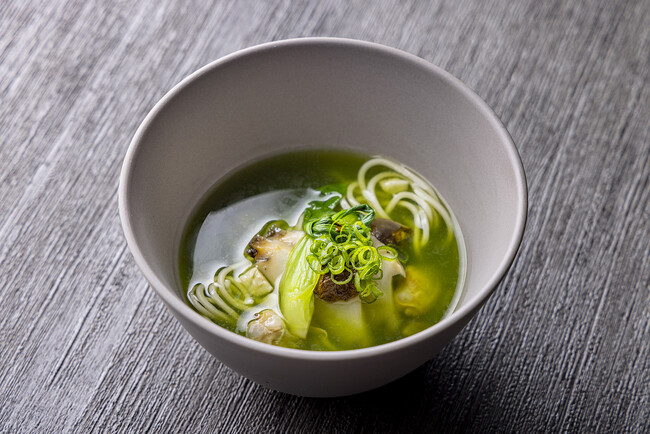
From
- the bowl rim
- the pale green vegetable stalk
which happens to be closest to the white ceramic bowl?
the bowl rim

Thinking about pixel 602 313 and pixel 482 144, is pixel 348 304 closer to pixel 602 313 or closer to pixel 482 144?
pixel 482 144

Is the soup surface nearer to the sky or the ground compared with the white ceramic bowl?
nearer to the ground

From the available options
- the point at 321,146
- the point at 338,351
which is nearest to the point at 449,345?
the point at 338,351

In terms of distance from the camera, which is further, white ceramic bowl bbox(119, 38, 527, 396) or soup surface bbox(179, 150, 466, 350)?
soup surface bbox(179, 150, 466, 350)

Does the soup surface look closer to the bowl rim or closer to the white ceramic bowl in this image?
the white ceramic bowl

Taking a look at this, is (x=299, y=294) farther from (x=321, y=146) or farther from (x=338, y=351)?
(x=321, y=146)

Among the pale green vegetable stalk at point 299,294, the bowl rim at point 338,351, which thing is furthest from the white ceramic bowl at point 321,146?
the pale green vegetable stalk at point 299,294

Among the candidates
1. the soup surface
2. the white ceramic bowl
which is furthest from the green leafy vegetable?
the white ceramic bowl
